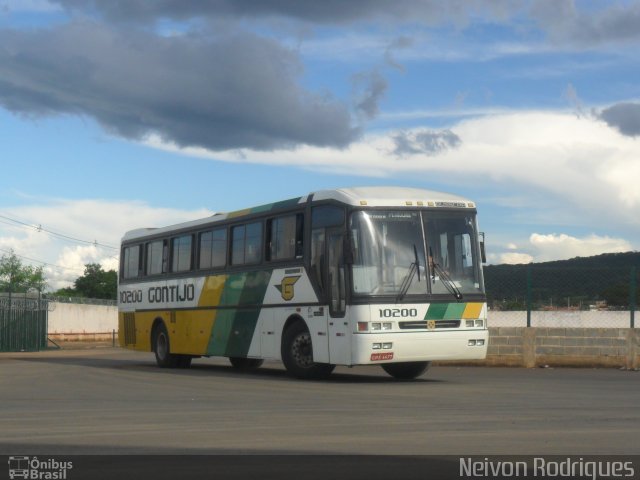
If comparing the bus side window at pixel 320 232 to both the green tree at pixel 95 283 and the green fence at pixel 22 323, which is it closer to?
the green fence at pixel 22 323

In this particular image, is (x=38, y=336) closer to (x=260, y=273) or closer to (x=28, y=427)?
(x=260, y=273)

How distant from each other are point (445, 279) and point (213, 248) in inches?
268

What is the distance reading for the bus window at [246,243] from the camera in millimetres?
23188

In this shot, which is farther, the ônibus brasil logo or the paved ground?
the paved ground

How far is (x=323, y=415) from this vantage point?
13391 millimetres

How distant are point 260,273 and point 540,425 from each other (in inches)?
454

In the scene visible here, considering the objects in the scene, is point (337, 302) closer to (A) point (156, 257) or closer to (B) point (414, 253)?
(B) point (414, 253)

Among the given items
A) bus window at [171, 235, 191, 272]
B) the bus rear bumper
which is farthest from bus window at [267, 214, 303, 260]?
bus window at [171, 235, 191, 272]

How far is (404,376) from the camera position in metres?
22.5

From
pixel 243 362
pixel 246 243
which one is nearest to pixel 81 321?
pixel 243 362

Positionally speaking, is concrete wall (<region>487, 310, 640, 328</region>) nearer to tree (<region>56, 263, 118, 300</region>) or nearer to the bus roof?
the bus roof

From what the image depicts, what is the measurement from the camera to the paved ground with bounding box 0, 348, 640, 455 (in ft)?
33.3

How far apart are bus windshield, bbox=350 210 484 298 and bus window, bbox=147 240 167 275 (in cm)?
915

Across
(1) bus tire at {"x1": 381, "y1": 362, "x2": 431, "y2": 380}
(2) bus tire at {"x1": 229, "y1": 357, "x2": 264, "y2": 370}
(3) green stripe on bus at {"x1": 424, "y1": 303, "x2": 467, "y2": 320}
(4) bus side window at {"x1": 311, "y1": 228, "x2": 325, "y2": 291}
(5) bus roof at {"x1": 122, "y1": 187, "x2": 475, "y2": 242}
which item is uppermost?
(5) bus roof at {"x1": 122, "y1": 187, "x2": 475, "y2": 242}
